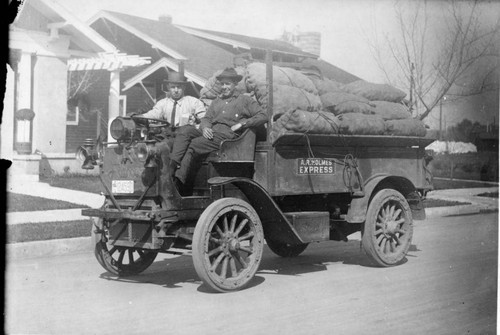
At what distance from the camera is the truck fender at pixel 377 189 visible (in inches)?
319

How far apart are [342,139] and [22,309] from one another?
4.08 meters

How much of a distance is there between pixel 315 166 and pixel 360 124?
0.89 m

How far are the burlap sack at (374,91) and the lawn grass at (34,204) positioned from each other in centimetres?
600

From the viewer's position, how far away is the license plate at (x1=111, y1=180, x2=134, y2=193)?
6812 mm

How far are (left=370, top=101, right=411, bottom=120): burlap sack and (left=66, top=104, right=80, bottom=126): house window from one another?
56.1ft

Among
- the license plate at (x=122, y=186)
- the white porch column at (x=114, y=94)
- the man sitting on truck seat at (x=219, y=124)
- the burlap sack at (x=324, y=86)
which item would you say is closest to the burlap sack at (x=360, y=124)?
the burlap sack at (x=324, y=86)

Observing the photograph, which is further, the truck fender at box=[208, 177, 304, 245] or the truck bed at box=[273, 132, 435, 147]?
the truck bed at box=[273, 132, 435, 147]

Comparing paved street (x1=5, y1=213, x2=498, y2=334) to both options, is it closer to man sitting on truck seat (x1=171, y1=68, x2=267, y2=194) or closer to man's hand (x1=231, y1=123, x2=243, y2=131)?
man sitting on truck seat (x1=171, y1=68, x2=267, y2=194)

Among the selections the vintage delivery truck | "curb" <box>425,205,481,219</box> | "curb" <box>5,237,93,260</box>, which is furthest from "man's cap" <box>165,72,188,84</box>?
"curb" <box>425,205,481,219</box>

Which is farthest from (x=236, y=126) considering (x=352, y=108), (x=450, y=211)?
(x=450, y=211)

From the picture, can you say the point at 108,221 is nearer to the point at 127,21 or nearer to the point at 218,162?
the point at 218,162

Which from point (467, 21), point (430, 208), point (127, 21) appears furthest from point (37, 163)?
point (467, 21)

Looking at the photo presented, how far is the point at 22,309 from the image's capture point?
5.95 m

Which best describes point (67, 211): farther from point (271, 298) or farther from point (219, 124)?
point (271, 298)
